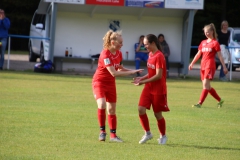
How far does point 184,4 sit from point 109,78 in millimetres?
14257

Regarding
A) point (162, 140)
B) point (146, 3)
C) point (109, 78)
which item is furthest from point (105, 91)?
point (146, 3)

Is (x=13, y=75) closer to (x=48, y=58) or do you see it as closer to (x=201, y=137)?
(x=48, y=58)

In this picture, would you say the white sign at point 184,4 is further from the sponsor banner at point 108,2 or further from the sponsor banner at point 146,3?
the sponsor banner at point 108,2

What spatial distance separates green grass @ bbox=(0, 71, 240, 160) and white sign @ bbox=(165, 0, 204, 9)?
5472 millimetres

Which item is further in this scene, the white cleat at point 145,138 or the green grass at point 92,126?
the white cleat at point 145,138

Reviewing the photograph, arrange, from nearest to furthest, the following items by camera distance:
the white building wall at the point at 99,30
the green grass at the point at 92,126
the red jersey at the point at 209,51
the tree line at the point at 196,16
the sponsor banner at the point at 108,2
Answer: the green grass at the point at 92,126 → the red jersey at the point at 209,51 → the sponsor banner at the point at 108,2 → the white building wall at the point at 99,30 → the tree line at the point at 196,16

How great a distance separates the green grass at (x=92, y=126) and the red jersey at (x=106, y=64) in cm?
94

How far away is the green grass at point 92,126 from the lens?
27.2ft

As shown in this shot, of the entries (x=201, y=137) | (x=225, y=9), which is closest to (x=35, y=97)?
(x=201, y=137)

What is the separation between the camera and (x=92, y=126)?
35.3 feet

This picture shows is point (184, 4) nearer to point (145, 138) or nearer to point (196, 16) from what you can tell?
point (145, 138)

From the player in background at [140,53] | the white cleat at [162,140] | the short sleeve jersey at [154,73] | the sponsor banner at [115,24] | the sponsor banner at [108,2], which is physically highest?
the sponsor banner at [108,2]

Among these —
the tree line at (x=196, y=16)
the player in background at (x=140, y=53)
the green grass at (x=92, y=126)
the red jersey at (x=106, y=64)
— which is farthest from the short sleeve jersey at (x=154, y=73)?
the tree line at (x=196, y=16)

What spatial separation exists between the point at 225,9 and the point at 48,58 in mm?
30618
